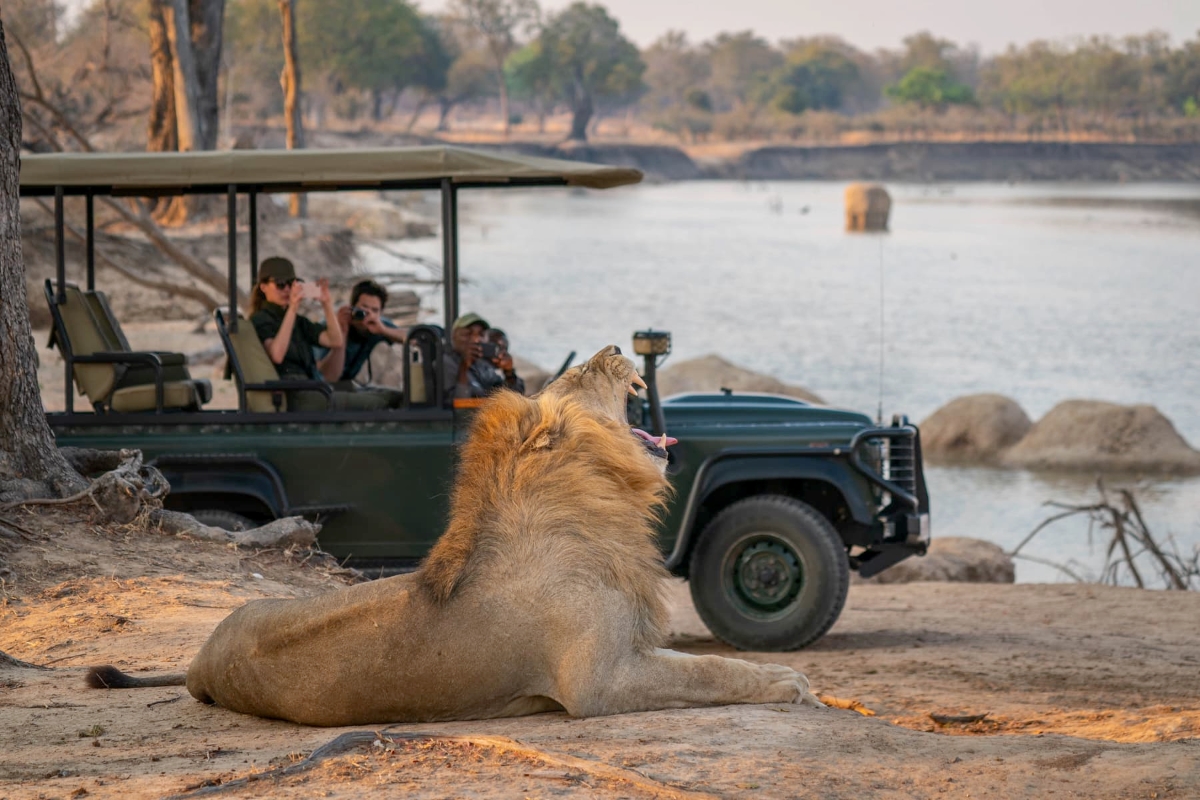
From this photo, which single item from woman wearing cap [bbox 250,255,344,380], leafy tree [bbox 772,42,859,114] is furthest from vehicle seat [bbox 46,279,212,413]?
leafy tree [bbox 772,42,859,114]

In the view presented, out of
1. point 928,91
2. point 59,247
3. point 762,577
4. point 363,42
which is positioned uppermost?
point 928,91

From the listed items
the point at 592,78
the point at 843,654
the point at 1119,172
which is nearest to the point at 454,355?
the point at 843,654

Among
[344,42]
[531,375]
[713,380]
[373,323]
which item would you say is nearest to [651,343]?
[373,323]

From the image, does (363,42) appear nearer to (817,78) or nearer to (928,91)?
(928,91)

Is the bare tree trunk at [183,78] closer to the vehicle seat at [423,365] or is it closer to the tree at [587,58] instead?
the vehicle seat at [423,365]

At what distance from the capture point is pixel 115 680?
4.43m

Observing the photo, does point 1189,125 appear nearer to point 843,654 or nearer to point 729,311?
point 729,311

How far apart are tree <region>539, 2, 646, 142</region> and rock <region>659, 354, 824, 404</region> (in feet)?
284

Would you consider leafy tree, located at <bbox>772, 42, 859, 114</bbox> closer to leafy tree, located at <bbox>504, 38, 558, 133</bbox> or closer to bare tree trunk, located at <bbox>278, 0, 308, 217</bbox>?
leafy tree, located at <bbox>504, 38, 558, 133</bbox>

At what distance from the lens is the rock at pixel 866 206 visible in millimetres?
65250

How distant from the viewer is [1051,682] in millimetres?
6582

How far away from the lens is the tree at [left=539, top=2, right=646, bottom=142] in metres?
109

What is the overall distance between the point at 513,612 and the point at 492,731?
0.30m

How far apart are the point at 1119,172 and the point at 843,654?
3855 inches
